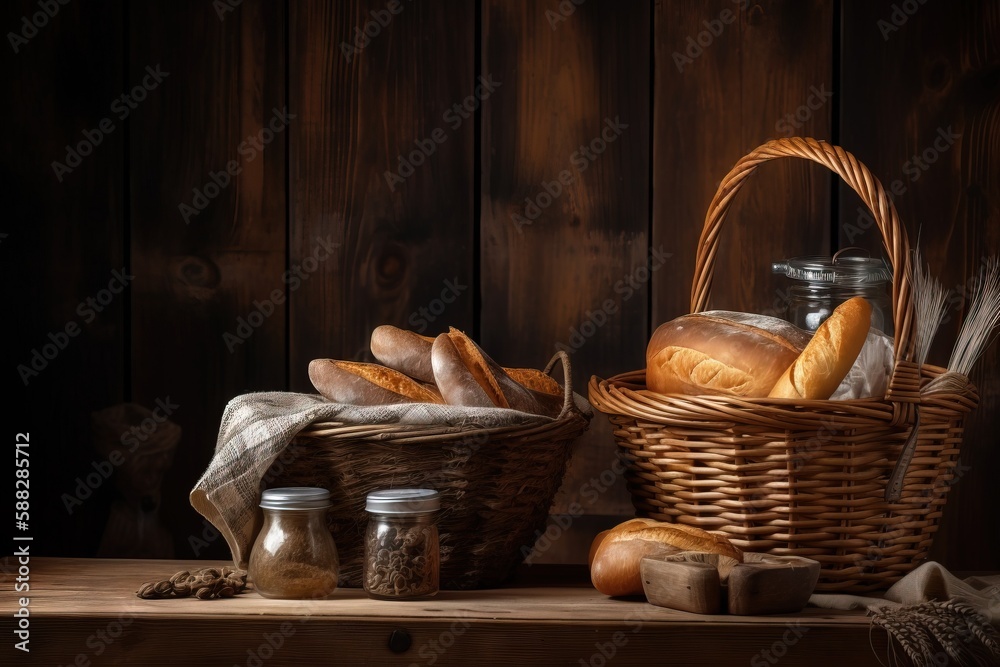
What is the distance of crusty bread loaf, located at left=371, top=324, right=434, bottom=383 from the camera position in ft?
4.28

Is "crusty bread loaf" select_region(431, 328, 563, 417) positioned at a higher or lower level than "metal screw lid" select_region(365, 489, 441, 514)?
higher

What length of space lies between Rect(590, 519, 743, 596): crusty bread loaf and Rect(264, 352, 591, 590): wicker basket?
12cm

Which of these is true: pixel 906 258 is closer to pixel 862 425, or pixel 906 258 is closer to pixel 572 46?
pixel 862 425

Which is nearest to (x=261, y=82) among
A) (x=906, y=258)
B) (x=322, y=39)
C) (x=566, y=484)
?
(x=322, y=39)

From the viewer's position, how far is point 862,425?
1097 mm

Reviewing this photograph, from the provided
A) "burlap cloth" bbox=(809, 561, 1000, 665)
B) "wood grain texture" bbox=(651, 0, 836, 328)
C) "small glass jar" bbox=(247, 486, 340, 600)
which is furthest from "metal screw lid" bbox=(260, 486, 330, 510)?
"wood grain texture" bbox=(651, 0, 836, 328)

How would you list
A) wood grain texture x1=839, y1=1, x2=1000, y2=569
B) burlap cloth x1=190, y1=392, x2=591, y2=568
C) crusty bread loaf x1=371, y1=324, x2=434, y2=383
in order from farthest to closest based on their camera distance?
wood grain texture x1=839, y1=1, x2=1000, y2=569
crusty bread loaf x1=371, y1=324, x2=434, y2=383
burlap cloth x1=190, y1=392, x2=591, y2=568

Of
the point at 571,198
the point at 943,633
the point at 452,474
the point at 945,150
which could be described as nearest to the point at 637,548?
the point at 452,474

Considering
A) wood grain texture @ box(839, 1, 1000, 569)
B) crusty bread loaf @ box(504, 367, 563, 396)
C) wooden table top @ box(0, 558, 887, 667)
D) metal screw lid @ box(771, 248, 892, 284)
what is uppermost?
wood grain texture @ box(839, 1, 1000, 569)

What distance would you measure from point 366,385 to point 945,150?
3.48ft

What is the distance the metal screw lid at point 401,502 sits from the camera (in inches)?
43.1

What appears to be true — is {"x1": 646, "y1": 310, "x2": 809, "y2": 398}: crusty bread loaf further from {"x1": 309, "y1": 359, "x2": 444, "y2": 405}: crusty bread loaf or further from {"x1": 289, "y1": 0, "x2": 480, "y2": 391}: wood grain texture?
{"x1": 289, "y1": 0, "x2": 480, "y2": 391}: wood grain texture

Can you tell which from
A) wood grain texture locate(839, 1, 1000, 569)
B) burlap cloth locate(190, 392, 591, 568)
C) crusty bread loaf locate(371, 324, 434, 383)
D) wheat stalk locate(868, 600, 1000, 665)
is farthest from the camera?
wood grain texture locate(839, 1, 1000, 569)

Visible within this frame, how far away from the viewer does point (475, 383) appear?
1.20m
